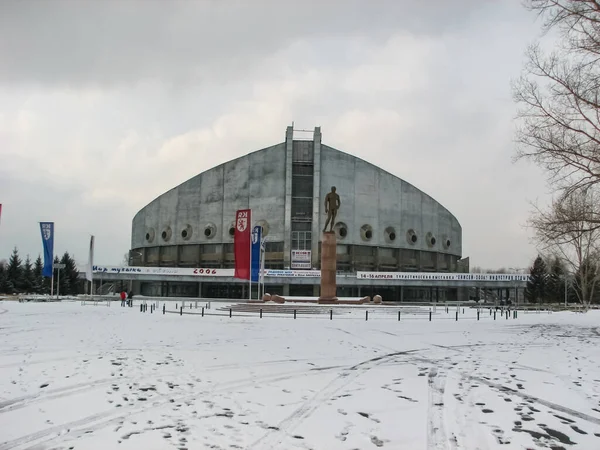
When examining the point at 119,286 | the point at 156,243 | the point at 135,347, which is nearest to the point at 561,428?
the point at 135,347

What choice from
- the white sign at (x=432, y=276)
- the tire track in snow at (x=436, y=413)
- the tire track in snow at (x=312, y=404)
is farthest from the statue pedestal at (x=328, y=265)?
the tire track in snow at (x=436, y=413)

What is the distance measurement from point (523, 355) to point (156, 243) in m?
81.6

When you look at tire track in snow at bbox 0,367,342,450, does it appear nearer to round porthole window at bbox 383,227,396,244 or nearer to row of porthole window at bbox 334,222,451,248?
row of porthole window at bbox 334,222,451,248

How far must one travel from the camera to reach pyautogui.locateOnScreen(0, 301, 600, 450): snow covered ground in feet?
20.9

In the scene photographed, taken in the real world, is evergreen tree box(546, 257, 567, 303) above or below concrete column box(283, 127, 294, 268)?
below

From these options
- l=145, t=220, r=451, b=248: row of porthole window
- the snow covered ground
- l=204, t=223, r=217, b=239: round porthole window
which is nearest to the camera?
the snow covered ground

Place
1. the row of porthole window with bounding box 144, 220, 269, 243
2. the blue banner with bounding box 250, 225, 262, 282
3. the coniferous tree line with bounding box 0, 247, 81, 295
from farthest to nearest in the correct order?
the row of porthole window with bounding box 144, 220, 269, 243 → the coniferous tree line with bounding box 0, 247, 81, 295 → the blue banner with bounding box 250, 225, 262, 282

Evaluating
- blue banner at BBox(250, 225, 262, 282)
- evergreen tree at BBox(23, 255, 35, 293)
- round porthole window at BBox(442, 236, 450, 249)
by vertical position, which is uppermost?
round porthole window at BBox(442, 236, 450, 249)

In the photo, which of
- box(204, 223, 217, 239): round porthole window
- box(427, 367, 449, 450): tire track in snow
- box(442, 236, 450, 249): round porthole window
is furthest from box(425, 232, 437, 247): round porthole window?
box(427, 367, 449, 450): tire track in snow

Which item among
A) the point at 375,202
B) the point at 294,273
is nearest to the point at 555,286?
the point at 375,202

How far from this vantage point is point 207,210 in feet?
277

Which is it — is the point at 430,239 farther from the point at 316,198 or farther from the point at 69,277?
the point at 69,277

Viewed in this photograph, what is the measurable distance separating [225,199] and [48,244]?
36111 millimetres

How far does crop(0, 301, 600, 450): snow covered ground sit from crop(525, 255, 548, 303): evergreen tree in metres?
57.8
